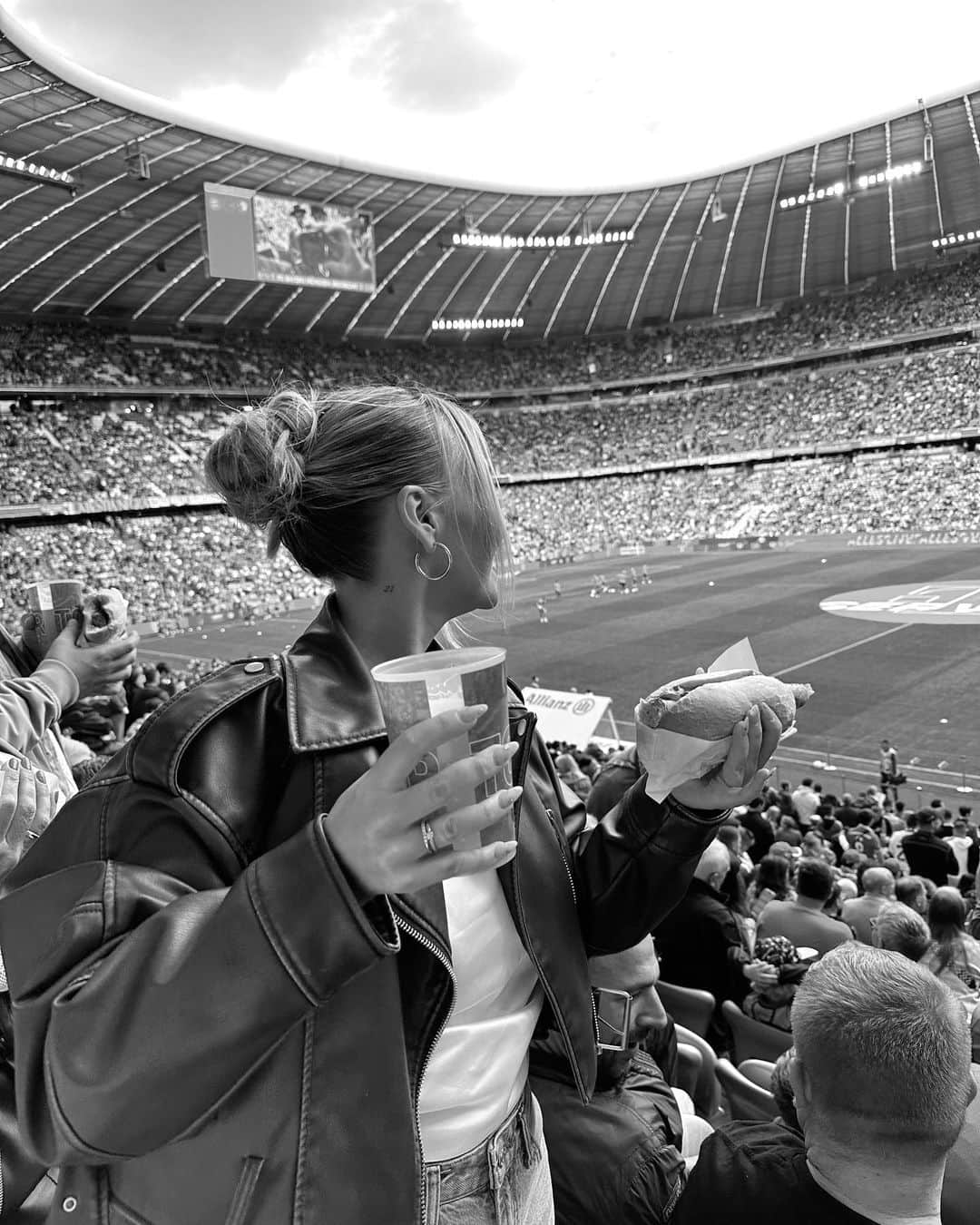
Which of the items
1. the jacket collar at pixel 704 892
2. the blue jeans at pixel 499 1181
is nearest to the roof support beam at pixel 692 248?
the jacket collar at pixel 704 892

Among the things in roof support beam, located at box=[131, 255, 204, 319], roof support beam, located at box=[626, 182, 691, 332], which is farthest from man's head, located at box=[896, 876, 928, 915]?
roof support beam, located at box=[131, 255, 204, 319]

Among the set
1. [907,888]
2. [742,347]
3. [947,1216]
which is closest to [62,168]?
[907,888]

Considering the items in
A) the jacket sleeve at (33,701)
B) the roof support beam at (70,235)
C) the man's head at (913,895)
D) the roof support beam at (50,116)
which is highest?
the roof support beam at (50,116)

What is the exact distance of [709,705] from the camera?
5.31ft

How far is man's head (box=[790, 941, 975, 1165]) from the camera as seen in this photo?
5.73 ft

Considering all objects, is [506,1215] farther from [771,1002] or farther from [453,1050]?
[771,1002]

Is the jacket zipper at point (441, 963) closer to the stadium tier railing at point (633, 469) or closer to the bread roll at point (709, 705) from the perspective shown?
the bread roll at point (709, 705)

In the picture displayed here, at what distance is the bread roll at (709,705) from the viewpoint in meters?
1.61

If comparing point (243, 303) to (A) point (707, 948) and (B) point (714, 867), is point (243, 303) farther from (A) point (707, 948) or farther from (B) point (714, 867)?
(A) point (707, 948)

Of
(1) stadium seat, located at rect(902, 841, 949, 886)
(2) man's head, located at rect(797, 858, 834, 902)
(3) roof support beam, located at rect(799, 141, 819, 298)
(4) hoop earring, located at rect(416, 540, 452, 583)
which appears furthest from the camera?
(3) roof support beam, located at rect(799, 141, 819, 298)

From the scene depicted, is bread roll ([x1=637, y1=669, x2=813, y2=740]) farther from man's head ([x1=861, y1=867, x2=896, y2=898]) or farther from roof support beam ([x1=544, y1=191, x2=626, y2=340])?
roof support beam ([x1=544, y1=191, x2=626, y2=340])

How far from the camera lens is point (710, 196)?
39625 mm

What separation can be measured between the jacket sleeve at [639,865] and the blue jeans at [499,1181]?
0.38m

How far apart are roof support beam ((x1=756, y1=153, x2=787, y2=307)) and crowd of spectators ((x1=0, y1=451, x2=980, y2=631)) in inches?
454
